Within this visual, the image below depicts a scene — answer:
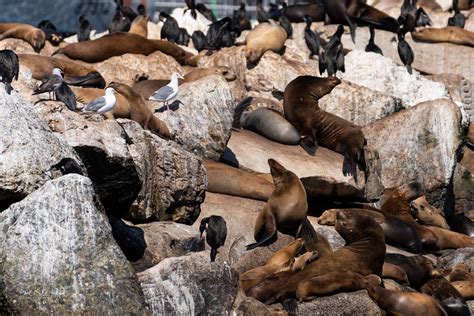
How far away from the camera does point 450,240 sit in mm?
14555

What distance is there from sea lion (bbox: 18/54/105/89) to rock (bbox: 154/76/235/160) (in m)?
1.74

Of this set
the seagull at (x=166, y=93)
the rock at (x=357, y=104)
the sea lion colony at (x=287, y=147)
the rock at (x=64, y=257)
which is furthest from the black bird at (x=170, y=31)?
the rock at (x=64, y=257)

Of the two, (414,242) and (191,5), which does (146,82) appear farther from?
(191,5)

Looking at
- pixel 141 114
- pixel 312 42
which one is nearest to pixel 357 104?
pixel 312 42

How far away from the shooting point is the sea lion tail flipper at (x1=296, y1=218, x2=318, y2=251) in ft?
40.1

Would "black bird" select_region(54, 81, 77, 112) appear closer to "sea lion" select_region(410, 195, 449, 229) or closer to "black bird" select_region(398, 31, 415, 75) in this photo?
"sea lion" select_region(410, 195, 449, 229)

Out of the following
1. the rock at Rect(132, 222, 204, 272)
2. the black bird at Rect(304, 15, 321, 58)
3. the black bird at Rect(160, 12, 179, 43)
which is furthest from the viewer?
the black bird at Rect(160, 12, 179, 43)

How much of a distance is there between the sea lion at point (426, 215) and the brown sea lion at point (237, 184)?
237cm

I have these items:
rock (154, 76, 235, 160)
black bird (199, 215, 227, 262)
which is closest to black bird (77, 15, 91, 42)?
rock (154, 76, 235, 160)

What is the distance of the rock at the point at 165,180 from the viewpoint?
1182 cm

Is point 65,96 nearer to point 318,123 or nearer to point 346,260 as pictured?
point 346,260

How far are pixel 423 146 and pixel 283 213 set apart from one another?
4268mm

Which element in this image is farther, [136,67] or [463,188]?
[136,67]

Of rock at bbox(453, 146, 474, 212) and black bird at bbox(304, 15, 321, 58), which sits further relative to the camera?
black bird at bbox(304, 15, 321, 58)
